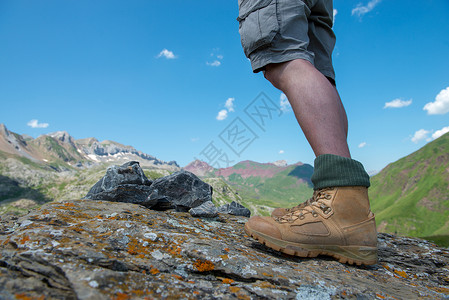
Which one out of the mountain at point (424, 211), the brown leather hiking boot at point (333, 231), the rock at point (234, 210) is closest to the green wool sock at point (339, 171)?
the brown leather hiking boot at point (333, 231)

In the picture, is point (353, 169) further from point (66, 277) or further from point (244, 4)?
point (66, 277)

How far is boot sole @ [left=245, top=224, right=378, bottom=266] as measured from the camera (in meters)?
3.63

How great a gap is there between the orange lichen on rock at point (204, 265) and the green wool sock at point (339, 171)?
1.97 m

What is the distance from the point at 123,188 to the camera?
6.02 m

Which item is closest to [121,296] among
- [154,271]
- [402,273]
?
[154,271]

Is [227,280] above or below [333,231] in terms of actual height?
below

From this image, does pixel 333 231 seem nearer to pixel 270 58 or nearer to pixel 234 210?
pixel 270 58

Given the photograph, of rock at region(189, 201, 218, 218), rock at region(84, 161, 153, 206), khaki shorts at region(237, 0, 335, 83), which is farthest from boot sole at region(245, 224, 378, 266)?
rock at region(84, 161, 153, 206)

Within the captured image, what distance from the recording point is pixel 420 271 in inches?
170

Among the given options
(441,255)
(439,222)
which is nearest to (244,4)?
(441,255)

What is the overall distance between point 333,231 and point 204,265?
195 centimetres

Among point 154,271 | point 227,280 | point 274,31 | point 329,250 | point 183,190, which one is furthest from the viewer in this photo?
point 183,190

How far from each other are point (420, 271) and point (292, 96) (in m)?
3.78

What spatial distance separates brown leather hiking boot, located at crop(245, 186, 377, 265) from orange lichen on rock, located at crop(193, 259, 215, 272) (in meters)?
1.05
